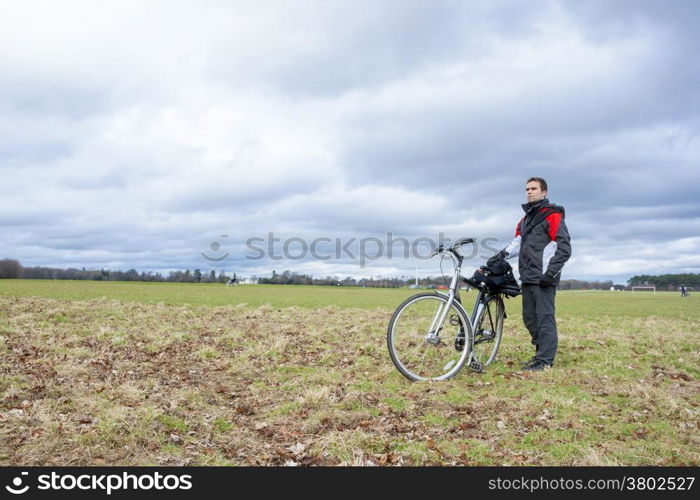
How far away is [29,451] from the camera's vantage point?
4.73m

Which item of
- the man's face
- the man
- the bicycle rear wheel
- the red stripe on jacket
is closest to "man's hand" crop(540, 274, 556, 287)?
the man

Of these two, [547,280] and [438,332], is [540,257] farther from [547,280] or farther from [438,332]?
[438,332]

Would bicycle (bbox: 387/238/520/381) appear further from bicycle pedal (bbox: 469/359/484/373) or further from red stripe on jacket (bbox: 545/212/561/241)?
red stripe on jacket (bbox: 545/212/561/241)

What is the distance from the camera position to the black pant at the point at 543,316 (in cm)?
796

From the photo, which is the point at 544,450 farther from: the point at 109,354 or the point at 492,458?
the point at 109,354

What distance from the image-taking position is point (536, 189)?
7922mm

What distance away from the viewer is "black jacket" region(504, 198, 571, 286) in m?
7.77

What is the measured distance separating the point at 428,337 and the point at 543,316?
2.04 metres

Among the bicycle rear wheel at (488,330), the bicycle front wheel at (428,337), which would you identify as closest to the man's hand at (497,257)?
the bicycle rear wheel at (488,330)

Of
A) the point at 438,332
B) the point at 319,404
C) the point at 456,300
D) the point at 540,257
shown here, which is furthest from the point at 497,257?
the point at 319,404

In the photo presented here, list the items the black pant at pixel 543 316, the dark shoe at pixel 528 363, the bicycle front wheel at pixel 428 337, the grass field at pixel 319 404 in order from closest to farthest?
the grass field at pixel 319 404, the bicycle front wheel at pixel 428 337, the black pant at pixel 543 316, the dark shoe at pixel 528 363

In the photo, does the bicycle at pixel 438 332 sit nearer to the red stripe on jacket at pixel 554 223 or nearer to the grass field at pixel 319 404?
the grass field at pixel 319 404

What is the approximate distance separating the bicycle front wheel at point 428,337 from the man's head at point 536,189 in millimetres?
2169
